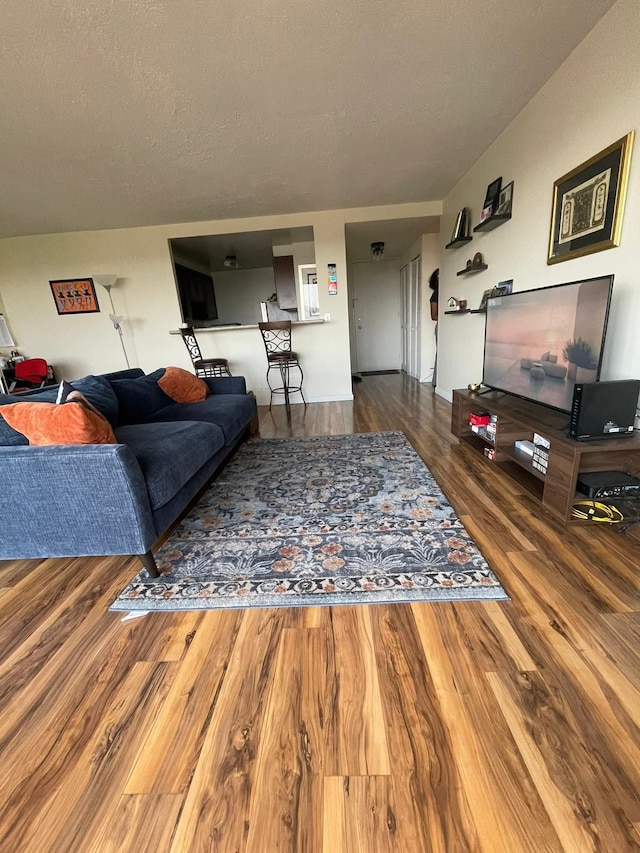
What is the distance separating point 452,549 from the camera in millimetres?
1527

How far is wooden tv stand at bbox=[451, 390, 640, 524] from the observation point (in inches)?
61.2

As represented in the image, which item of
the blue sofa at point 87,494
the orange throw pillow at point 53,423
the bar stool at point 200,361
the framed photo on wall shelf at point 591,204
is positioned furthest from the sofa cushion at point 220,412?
the framed photo on wall shelf at point 591,204

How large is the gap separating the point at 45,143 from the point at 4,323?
127 inches

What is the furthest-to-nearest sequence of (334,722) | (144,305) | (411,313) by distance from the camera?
1. (411,313)
2. (144,305)
3. (334,722)

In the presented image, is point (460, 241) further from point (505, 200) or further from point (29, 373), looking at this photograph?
point (29, 373)

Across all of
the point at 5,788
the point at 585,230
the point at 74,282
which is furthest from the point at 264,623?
the point at 74,282

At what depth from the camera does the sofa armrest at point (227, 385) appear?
3.34 meters

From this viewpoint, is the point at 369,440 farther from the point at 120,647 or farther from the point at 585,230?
the point at 120,647

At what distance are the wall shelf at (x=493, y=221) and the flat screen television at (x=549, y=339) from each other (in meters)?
0.68

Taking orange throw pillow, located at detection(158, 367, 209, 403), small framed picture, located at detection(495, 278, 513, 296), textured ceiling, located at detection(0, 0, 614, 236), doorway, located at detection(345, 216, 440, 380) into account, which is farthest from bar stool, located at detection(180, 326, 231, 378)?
small framed picture, located at detection(495, 278, 513, 296)

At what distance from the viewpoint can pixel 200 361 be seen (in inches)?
167

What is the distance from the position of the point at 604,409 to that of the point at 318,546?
57.8 inches

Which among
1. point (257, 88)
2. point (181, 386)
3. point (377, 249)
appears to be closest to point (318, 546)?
point (181, 386)

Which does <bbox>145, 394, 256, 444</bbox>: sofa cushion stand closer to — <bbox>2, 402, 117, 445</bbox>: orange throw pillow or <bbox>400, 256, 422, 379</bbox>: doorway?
<bbox>2, 402, 117, 445</bbox>: orange throw pillow
